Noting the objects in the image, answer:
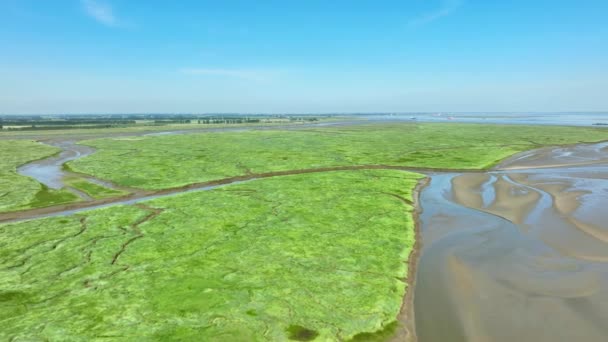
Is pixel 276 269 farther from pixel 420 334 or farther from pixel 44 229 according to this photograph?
pixel 44 229

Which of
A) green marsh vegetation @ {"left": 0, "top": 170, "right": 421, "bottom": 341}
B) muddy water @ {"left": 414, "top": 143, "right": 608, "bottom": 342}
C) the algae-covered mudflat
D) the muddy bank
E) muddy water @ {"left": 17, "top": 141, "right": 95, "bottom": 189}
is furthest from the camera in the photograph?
muddy water @ {"left": 17, "top": 141, "right": 95, "bottom": 189}

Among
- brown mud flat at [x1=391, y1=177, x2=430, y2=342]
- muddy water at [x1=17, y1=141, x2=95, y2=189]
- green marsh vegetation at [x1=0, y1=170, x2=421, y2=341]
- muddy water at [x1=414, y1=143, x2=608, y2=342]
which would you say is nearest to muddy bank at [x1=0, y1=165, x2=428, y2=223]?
green marsh vegetation at [x1=0, y1=170, x2=421, y2=341]

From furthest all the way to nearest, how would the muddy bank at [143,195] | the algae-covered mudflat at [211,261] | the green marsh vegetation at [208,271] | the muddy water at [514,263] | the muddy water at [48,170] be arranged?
1. the muddy water at [48,170]
2. the muddy bank at [143,195]
3. the muddy water at [514,263]
4. the algae-covered mudflat at [211,261]
5. the green marsh vegetation at [208,271]

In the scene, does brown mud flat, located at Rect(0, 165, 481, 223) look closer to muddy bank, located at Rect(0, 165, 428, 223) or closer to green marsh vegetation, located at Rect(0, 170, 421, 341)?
muddy bank, located at Rect(0, 165, 428, 223)

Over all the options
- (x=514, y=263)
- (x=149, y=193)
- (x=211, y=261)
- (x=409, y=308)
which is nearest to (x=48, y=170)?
(x=149, y=193)

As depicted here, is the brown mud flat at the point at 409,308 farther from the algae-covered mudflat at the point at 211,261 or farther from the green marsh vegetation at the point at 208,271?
the green marsh vegetation at the point at 208,271

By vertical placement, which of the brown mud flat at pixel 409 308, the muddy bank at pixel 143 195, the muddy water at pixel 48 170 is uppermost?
the muddy water at pixel 48 170

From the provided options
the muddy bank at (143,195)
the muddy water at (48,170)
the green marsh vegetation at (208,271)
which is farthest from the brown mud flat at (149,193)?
the muddy water at (48,170)
